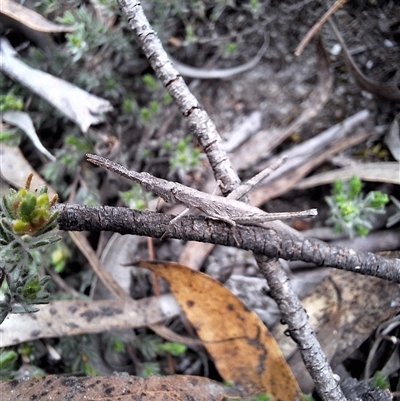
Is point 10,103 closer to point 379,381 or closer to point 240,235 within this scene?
point 240,235

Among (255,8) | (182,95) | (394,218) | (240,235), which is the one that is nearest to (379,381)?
(394,218)

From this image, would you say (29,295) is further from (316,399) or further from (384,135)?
(384,135)

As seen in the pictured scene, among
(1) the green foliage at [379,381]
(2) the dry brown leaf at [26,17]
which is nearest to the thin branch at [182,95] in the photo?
(2) the dry brown leaf at [26,17]

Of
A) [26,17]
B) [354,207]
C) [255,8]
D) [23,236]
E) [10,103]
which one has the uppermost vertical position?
[26,17]

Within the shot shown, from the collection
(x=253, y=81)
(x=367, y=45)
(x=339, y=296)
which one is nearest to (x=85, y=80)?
(x=253, y=81)

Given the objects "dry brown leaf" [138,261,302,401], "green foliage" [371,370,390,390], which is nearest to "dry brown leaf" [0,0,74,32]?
"dry brown leaf" [138,261,302,401]

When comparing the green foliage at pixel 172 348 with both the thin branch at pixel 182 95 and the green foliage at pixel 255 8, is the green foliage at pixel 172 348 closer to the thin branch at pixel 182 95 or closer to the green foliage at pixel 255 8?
the thin branch at pixel 182 95

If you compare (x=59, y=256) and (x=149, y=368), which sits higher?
(x=59, y=256)

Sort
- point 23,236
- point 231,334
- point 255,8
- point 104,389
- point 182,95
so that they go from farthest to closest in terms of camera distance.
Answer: point 255,8 < point 231,334 < point 182,95 < point 104,389 < point 23,236
